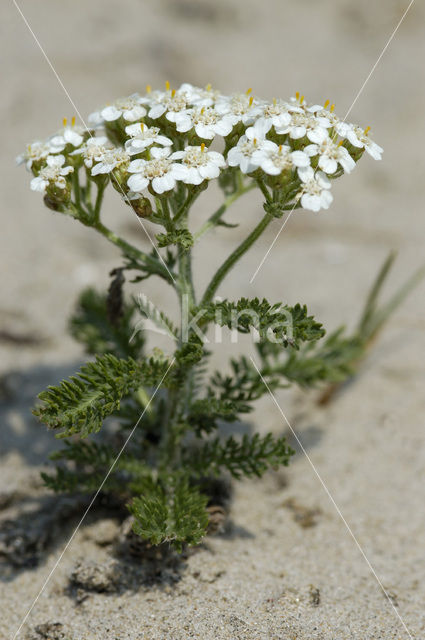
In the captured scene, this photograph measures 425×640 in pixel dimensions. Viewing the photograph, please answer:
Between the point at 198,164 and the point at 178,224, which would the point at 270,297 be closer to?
the point at 178,224

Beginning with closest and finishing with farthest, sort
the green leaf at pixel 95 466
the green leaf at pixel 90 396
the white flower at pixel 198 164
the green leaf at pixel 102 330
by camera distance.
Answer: the green leaf at pixel 90 396
the white flower at pixel 198 164
the green leaf at pixel 95 466
the green leaf at pixel 102 330

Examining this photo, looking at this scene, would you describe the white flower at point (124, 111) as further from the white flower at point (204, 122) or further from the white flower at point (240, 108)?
the white flower at point (240, 108)

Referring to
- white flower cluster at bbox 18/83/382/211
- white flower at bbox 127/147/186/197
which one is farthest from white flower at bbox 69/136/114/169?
white flower at bbox 127/147/186/197

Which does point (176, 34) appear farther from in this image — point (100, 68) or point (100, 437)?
point (100, 437)

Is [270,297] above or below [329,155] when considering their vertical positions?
below

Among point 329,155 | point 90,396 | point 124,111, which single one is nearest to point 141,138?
point 124,111

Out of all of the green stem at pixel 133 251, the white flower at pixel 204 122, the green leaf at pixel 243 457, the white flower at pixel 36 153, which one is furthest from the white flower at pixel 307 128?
the green leaf at pixel 243 457
